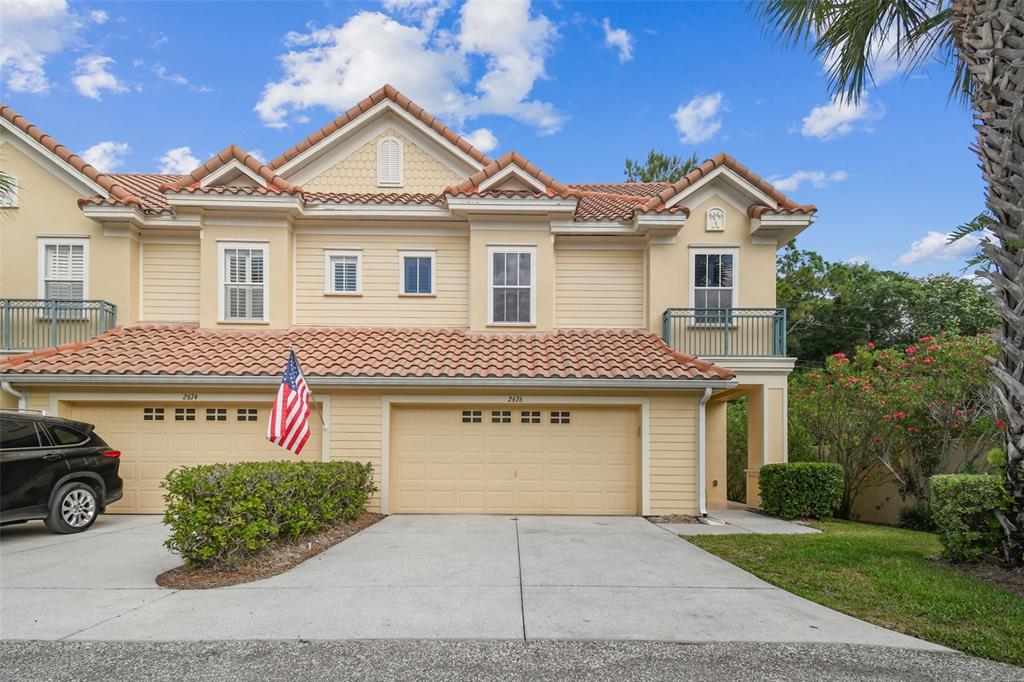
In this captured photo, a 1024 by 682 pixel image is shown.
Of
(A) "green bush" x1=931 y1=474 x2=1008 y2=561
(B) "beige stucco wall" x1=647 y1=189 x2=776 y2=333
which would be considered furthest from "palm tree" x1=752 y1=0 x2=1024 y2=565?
(B) "beige stucco wall" x1=647 y1=189 x2=776 y2=333

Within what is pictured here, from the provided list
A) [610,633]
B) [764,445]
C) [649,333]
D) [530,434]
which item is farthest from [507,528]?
[764,445]

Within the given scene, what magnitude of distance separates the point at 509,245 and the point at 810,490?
25.4ft

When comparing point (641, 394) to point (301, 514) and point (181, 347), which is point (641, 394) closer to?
point (301, 514)

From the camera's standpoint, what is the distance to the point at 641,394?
36.0 feet

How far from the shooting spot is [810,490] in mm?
11430

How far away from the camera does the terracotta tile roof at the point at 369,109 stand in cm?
1308

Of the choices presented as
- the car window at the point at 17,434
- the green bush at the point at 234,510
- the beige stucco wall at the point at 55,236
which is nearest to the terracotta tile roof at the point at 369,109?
the beige stucco wall at the point at 55,236

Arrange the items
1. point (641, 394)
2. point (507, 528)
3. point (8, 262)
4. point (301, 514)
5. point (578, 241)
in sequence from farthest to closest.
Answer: point (578, 241) → point (8, 262) → point (641, 394) → point (507, 528) → point (301, 514)

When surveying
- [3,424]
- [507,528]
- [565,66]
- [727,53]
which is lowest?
[507,528]

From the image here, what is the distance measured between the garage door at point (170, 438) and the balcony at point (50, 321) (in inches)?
85.0

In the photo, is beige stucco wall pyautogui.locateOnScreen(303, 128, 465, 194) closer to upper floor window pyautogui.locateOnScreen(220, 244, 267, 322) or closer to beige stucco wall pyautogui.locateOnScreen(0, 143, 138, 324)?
upper floor window pyautogui.locateOnScreen(220, 244, 267, 322)

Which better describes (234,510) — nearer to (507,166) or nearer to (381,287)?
(381,287)

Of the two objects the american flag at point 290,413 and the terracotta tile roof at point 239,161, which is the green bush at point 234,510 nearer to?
the american flag at point 290,413

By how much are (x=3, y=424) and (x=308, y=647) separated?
267 inches
